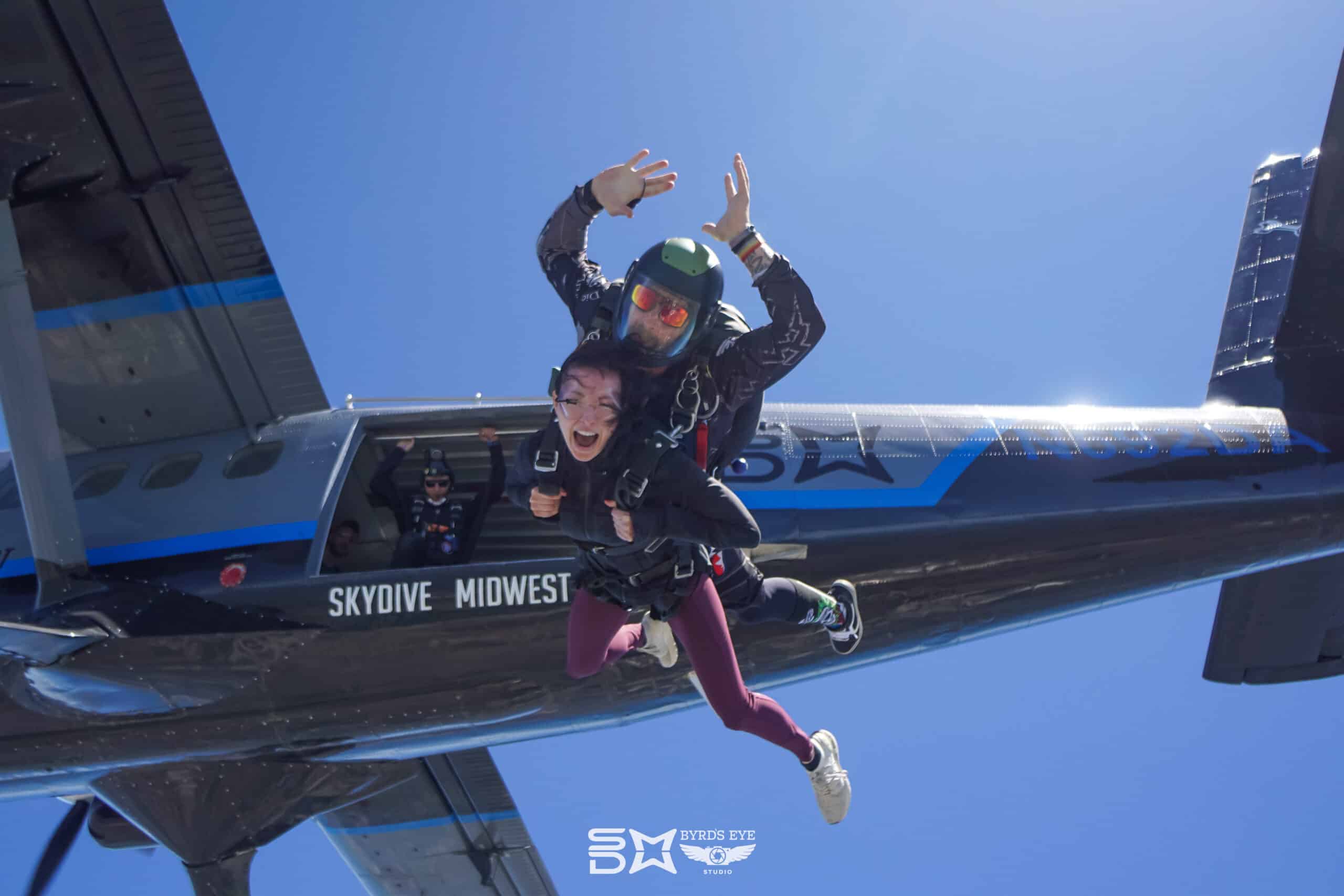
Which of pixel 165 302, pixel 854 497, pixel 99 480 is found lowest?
pixel 854 497

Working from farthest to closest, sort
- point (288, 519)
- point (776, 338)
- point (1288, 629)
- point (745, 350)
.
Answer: point (1288, 629) → point (288, 519) → point (745, 350) → point (776, 338)

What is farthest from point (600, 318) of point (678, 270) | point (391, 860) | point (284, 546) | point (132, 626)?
point (391, 860)

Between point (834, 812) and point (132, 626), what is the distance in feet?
16.7

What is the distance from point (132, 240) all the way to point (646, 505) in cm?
615

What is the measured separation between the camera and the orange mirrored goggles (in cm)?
506

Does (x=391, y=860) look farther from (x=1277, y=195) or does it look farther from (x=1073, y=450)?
(x=1277, y=195)

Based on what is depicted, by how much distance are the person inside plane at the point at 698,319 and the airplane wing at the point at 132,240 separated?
431 centimetres

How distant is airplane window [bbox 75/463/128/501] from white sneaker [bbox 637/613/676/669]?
538 centimetres

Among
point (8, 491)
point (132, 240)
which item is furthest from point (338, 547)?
point (8, 491)

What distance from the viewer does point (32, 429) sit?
310 inches

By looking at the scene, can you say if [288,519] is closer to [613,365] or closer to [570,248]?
[570,248]

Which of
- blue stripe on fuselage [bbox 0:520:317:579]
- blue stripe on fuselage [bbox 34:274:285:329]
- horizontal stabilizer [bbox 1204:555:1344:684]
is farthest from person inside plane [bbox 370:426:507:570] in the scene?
horizontal stabilizer [bbox 1204:555:1344:684]

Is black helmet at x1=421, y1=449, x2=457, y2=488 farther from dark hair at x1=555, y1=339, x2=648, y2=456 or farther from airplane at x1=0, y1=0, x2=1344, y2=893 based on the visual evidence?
dark hair at x1=555, y1=339, x2=648, y2=456

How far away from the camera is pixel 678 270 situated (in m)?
5.07
